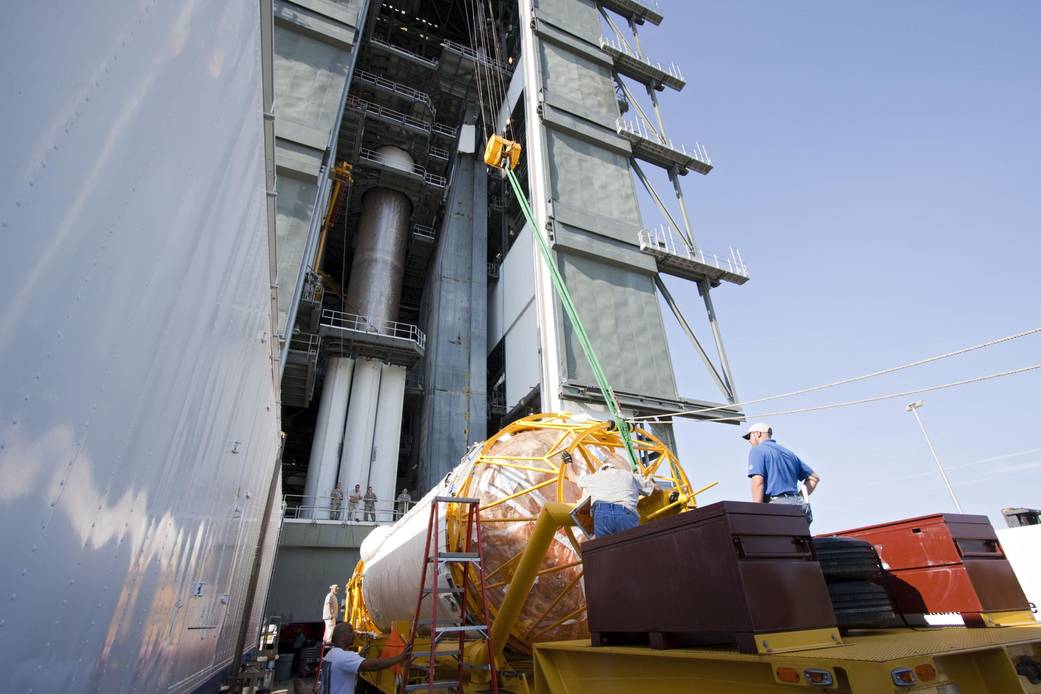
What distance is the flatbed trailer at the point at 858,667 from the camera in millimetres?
2092

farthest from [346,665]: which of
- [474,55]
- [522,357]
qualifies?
[474,55]

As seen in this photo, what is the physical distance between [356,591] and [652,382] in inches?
466

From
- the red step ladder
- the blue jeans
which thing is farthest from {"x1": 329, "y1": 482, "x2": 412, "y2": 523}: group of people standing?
the blue jeans

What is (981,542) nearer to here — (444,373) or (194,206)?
(194,206)

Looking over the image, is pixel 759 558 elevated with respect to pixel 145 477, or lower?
lower

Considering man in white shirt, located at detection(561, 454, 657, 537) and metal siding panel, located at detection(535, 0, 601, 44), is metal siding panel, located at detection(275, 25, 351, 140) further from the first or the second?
man in white shirt, located at detection(561, 454, 657, 537)

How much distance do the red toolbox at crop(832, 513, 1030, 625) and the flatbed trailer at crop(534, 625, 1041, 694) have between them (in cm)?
54

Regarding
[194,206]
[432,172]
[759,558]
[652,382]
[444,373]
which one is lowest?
[759,558]

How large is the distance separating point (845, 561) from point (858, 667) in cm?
159

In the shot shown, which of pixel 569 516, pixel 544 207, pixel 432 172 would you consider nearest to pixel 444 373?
pixel 544 207

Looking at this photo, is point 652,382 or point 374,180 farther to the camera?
point 374,180

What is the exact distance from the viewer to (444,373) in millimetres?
21984

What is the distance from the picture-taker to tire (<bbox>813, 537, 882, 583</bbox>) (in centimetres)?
339

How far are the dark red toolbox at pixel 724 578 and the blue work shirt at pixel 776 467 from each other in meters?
1.74
